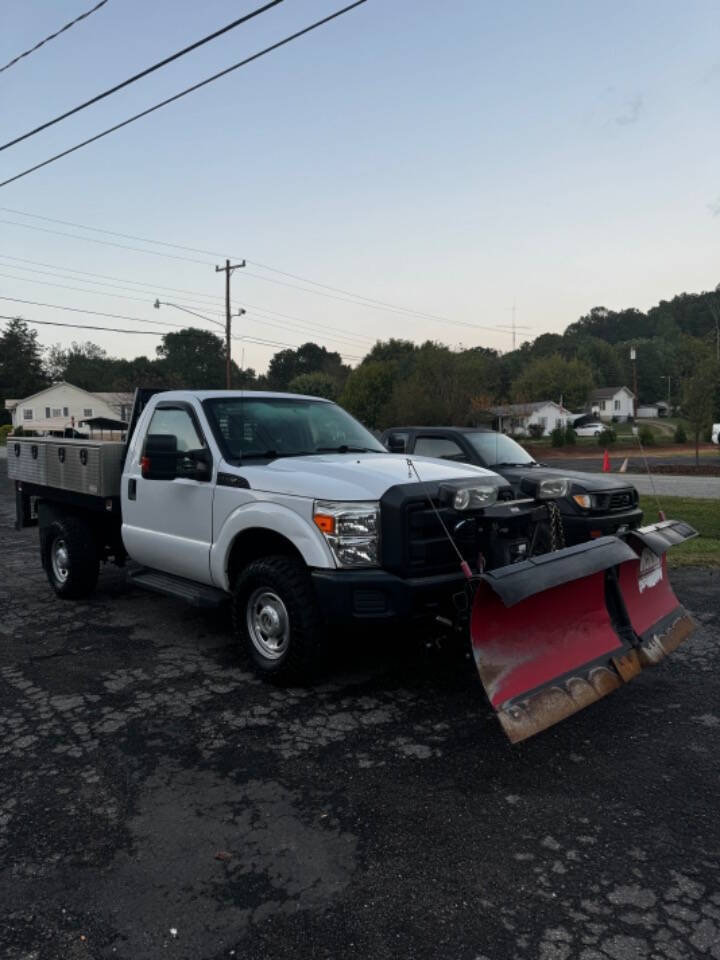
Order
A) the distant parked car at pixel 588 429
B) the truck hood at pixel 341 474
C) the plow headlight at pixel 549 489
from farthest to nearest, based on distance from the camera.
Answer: the distant parked car at pixel 588 429 < the plow headlight at pixel 549 489 < the truck hood at pixel 341 474

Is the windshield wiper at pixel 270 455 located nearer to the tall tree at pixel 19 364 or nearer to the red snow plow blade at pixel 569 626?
the red snow plow blade at pixel 569 626

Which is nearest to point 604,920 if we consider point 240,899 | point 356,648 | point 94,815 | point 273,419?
point 240,899

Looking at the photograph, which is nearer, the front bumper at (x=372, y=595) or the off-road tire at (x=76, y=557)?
the front bumper at (x=372, y=595)

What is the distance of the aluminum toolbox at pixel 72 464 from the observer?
21.0 feet

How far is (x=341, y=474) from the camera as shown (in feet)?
15.2

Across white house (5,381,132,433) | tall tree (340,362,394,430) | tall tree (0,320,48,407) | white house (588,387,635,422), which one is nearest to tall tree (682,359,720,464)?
tall tree (340,362,394,430)

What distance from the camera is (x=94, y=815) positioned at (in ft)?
10.8

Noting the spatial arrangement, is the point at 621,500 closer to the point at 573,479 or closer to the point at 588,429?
the point at 573,479

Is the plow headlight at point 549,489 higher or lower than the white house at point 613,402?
lower

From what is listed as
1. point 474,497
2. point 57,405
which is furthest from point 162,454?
point 57,405

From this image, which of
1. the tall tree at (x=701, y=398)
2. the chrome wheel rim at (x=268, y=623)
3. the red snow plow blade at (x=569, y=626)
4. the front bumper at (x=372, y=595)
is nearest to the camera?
the red snow plow blade at (x=569, y=626)

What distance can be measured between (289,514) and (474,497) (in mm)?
1174

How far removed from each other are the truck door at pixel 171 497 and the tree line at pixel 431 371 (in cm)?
2786

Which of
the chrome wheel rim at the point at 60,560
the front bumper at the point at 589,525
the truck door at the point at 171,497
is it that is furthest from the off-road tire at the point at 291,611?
the front bumper at the point at 589,525
